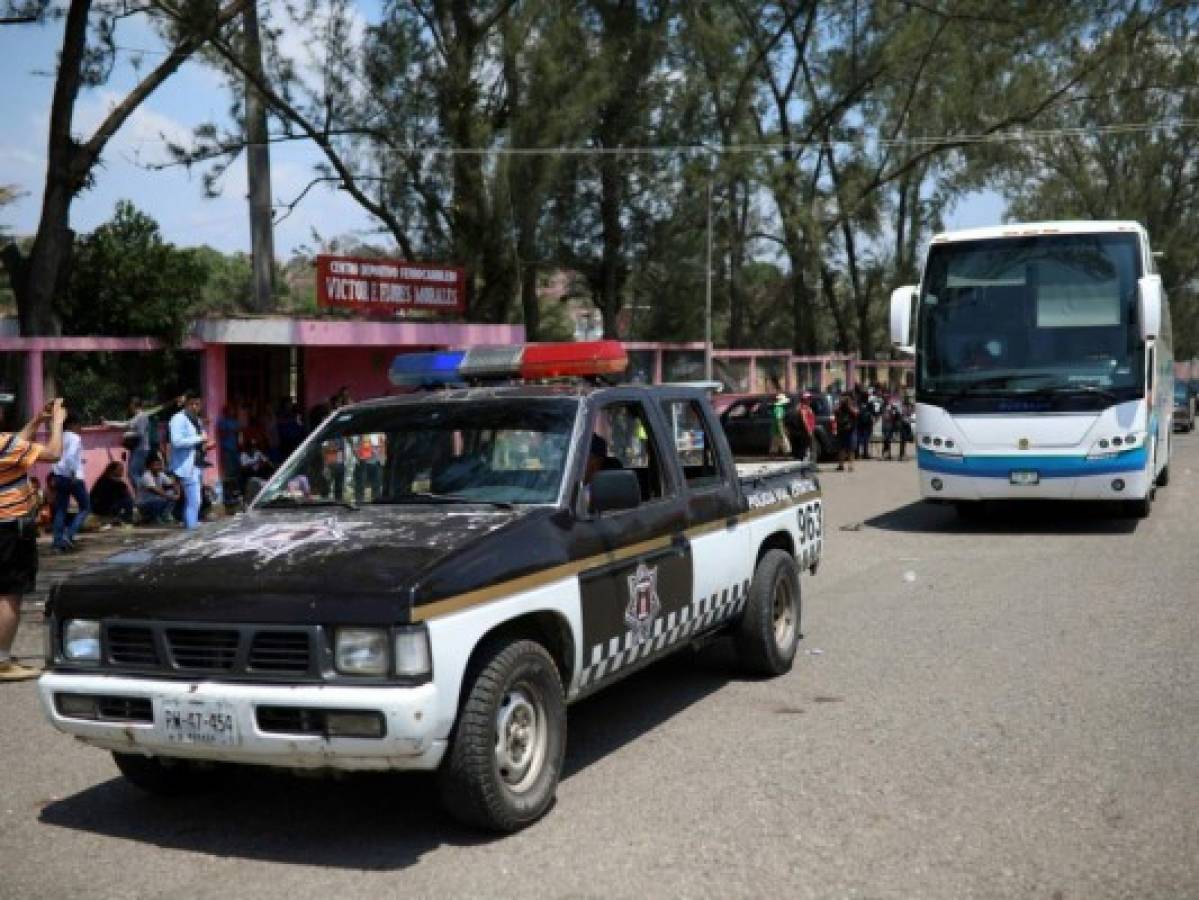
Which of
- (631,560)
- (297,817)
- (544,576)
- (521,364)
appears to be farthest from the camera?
(521,364)

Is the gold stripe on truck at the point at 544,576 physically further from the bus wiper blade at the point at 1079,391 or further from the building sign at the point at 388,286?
the building sign at the point at 388,286

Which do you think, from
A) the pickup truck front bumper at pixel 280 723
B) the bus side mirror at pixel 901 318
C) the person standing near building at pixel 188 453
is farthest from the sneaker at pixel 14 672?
the bus side mirror at pixel 901 318

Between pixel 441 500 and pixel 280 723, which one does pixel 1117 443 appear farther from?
pixel 280 723

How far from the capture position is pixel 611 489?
5.38 m

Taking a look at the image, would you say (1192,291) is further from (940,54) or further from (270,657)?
(270,657)

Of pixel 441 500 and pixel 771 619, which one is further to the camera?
pixel 771 619

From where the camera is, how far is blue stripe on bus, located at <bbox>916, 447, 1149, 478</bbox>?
13898mm

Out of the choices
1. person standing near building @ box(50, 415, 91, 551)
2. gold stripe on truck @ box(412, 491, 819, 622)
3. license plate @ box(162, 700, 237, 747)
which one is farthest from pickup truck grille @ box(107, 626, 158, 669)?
person standing near building @ box(50, 415, 91, 551)

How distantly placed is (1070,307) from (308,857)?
463 inches

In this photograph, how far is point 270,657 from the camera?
4418mm

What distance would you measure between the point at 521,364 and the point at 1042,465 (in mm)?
8917

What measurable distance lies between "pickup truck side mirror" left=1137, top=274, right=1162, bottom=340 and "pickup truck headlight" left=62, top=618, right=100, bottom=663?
38.9 feet

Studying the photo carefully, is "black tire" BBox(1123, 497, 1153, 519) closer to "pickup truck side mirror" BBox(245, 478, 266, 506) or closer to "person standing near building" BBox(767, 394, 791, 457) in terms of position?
"person standing near building" BBox(767, 394, 791, 457)

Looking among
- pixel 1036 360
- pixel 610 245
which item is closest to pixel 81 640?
pixel 1036 360
